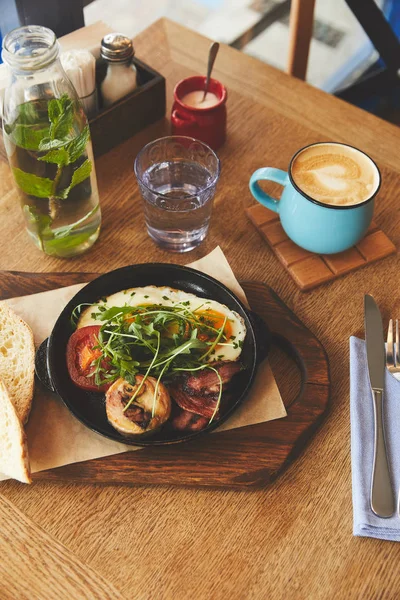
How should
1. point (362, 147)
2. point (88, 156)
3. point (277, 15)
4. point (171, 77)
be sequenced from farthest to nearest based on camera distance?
point (277, 15)
point (171, 77)
point (362, 147)
point (88, 156)

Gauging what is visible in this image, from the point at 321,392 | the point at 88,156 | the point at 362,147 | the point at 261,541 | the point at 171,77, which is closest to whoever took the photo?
the point at 261,541

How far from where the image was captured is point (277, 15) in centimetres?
327

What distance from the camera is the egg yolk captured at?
3.70 ft

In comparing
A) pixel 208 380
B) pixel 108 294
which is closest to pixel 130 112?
pixel 108 294

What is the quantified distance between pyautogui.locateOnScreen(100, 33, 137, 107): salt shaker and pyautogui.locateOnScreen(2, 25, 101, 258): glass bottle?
24 centimetres

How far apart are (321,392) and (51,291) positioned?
585 mm

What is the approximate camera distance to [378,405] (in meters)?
1.12

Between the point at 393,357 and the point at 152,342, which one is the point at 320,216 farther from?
the point at 152,342

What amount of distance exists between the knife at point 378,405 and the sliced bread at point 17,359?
617mm

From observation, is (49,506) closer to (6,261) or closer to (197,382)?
(197,382)

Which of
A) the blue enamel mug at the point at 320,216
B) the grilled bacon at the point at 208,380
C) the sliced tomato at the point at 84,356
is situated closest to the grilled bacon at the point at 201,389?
the grilled bacon at the point at 208,380

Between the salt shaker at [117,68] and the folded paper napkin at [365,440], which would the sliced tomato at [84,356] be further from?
the salt shaker at [117,68]

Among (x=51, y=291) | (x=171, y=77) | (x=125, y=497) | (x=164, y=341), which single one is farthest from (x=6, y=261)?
(x=171, y=77)

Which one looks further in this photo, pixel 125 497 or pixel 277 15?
pixel 277 15
